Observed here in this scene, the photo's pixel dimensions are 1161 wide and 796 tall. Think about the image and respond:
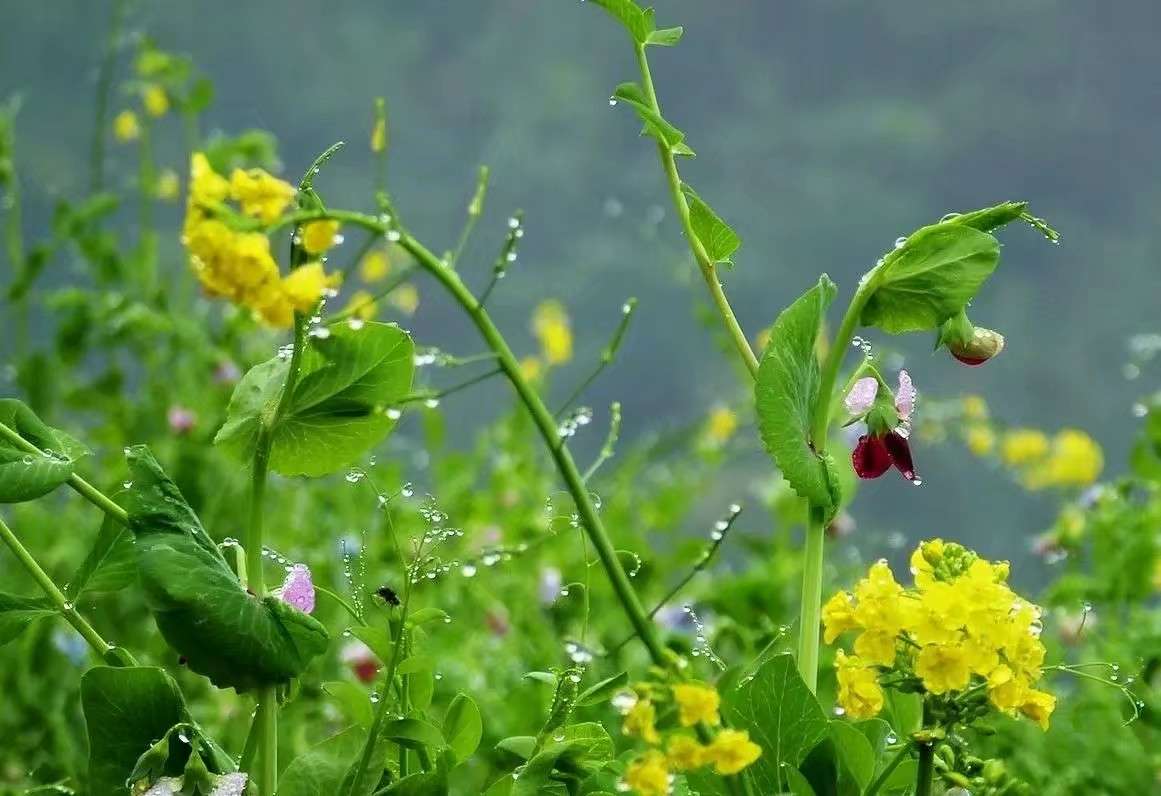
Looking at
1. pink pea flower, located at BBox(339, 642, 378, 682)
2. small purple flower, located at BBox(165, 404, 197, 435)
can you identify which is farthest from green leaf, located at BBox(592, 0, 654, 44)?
small purple flower, located at BBox(165, 404, 197, 435)

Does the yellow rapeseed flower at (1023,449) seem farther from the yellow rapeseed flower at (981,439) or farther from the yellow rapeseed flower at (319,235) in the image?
the yellow rapeseed flower at (319,235)

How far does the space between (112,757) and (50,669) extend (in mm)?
1205

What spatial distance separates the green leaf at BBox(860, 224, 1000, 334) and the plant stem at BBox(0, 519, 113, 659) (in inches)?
12.0

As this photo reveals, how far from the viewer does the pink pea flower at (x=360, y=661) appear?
1396 mm

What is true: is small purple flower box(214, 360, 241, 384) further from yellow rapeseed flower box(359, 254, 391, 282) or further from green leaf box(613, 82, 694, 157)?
green leaf box(613, 82, 694, 157)

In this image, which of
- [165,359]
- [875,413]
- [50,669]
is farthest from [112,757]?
[165,359]

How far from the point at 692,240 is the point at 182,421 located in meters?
1.49

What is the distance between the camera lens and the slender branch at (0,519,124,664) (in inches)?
20.9

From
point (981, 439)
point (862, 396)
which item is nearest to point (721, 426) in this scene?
point (981, 439)

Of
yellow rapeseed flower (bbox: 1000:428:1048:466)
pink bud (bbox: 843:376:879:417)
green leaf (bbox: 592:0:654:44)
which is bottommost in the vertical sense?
yellow rapeseed flower (bbox: 1000:428:1048:466)

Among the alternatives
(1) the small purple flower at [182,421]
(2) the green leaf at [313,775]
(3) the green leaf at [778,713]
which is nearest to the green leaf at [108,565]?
(2) the green leaf at [313,775]

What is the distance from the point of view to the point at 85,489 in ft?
1.69

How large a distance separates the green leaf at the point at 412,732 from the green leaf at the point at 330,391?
0.10 m

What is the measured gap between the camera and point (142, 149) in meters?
2.14
